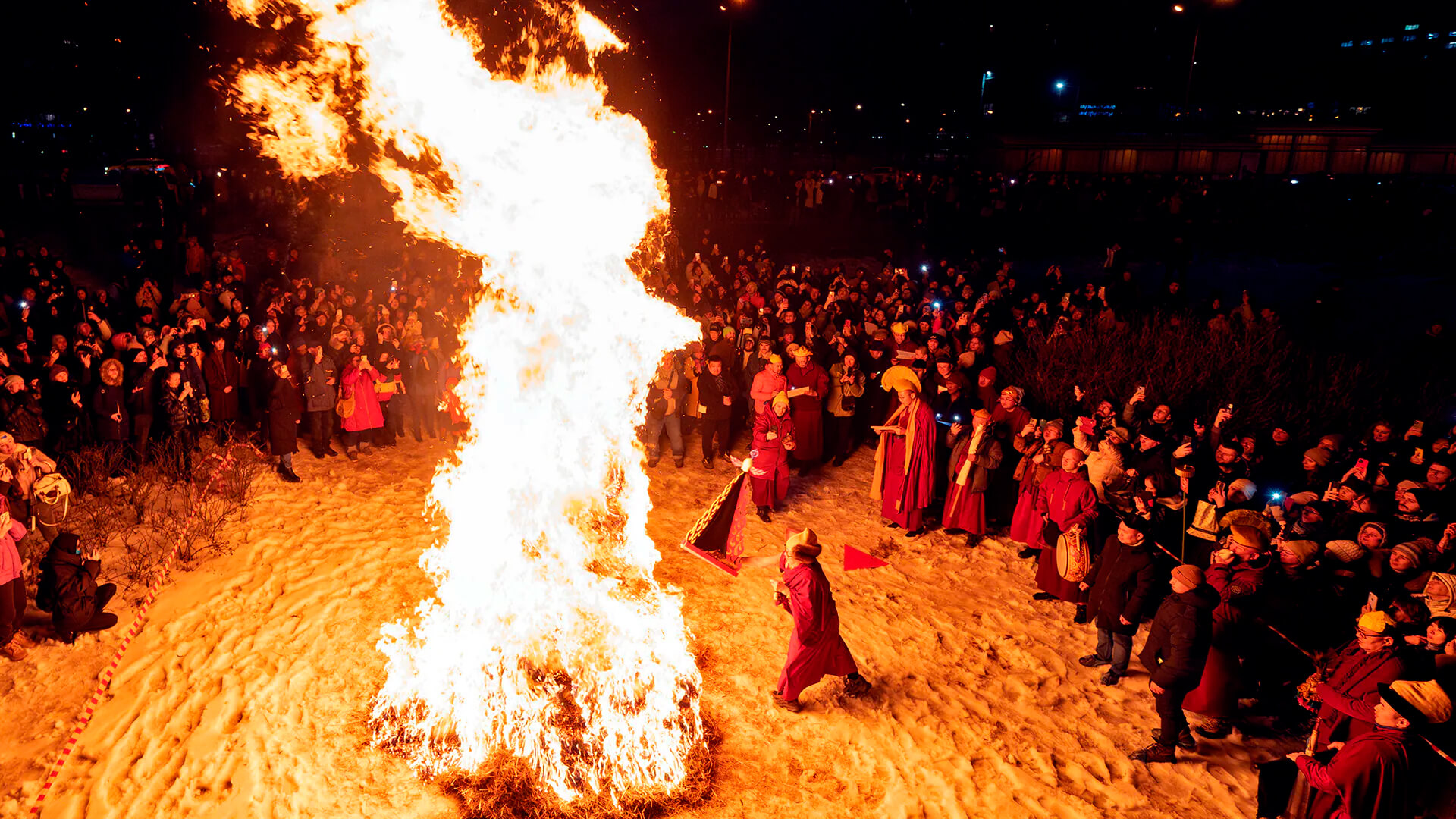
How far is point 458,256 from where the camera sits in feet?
59.9

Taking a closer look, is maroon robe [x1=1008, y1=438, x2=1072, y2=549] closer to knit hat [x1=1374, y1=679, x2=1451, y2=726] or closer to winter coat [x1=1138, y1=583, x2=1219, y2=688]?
winter coat [x1=1138, y1=583, x2=1219, y2=688]

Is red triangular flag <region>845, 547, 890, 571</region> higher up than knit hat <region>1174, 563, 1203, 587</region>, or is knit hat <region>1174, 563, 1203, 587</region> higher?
knit hat <region>1174, 563, 1203, 587</region>

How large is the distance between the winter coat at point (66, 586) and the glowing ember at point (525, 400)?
109 inches

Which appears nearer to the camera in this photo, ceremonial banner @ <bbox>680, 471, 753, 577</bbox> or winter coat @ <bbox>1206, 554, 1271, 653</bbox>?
A: winter coat @ <bbox>1206, 554, 1271, 653</bbox>

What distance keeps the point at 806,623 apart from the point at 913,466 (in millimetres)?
4262

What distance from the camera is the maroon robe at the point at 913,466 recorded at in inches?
434

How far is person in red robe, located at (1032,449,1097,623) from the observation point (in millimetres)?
8883

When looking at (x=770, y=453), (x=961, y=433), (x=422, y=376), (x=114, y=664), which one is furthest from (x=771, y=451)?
(x=114, y=664)

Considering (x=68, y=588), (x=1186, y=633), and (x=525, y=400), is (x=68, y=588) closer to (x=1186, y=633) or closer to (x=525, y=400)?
(x=525, y=400)

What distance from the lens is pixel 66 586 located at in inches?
312

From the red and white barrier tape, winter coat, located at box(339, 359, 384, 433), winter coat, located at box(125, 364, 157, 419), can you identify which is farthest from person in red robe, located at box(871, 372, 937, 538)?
winter coat, located at box(125, 364, 157, 419)

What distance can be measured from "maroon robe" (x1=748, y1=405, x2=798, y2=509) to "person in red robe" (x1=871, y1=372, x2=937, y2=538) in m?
1.25

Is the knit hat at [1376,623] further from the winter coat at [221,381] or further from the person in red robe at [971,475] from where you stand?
the winter coat at [221,381]

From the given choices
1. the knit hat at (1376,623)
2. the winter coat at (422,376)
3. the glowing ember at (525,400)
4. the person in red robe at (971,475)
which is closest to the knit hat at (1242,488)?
the person in red robe at (971,475)
